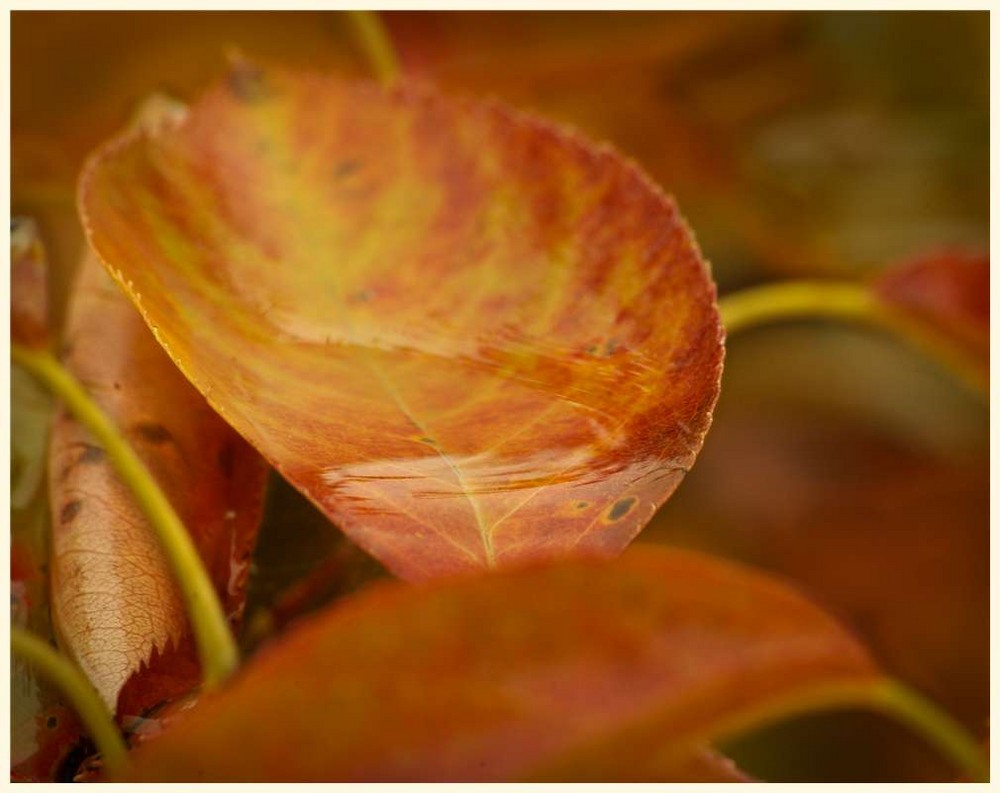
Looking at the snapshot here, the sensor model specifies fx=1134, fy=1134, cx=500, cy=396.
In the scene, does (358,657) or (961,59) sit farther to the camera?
(961,59)

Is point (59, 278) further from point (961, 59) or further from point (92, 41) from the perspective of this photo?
point (961, 59)

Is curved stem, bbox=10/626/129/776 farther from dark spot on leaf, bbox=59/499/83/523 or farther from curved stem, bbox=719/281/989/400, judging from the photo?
curved stem, bbox=719/281/989/400

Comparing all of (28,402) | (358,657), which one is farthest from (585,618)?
(28,402)

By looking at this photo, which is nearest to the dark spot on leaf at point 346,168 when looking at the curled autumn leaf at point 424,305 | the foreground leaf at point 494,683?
the curled autumn leaf at point 424,305

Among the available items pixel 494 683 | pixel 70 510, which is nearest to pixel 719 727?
pixel 494 683

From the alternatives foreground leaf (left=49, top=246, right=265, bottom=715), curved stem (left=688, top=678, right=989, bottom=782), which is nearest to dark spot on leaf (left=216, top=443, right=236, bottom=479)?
foreground leaf (left=49, top=246, right=265, bottom=715)

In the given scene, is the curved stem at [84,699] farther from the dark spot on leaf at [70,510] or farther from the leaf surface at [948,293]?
the leaf surface at [948,293]
